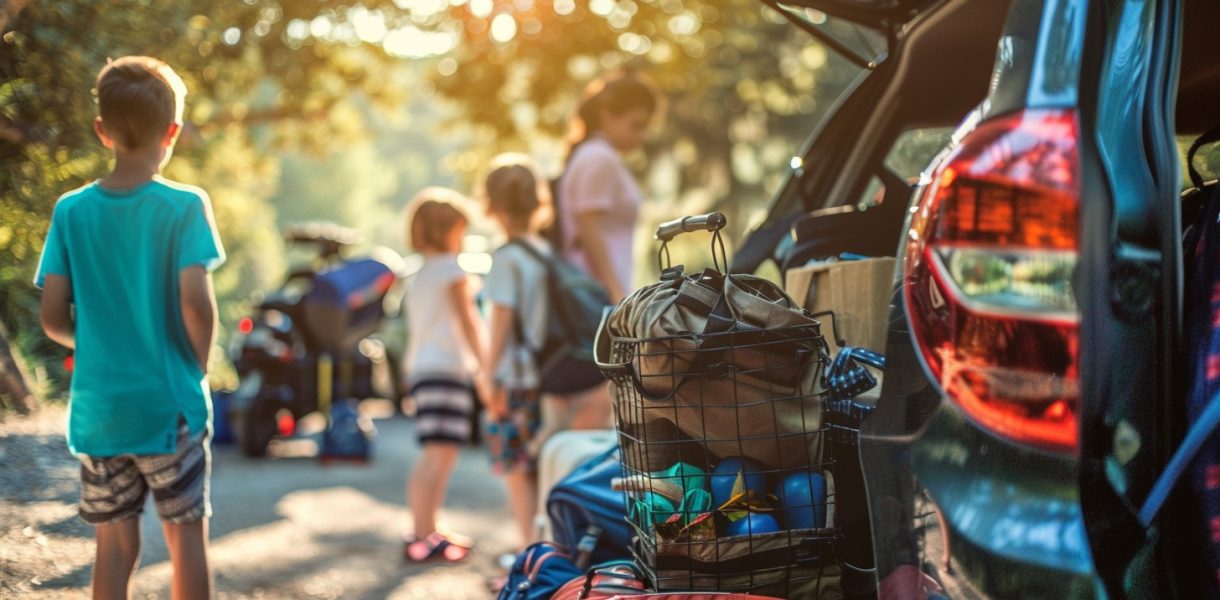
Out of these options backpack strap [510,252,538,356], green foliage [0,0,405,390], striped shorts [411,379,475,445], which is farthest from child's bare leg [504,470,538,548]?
green foliage [0,0,405,390]

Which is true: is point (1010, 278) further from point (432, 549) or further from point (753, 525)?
point (432, 549)

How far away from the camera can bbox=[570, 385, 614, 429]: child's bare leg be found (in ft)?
16.8

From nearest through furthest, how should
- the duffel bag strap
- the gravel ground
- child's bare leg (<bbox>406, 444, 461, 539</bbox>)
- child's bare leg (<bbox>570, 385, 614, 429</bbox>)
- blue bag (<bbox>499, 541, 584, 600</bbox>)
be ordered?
the duffel bag strap → blue bag (<bbox>499, 541, 584, 600</bbox>) → the gravel ground → child's bare leg (<bbox>570, 385, 614, 429</bbox>) → child's bare leg (<bbox>406, 444, 461, 539</bbox>)

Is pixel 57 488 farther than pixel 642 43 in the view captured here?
No

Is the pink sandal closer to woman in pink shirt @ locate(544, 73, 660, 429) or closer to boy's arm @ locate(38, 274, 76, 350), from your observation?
woman in pink shirt @ locate(544, 73, 660, 429)

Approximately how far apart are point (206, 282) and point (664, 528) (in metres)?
1.40

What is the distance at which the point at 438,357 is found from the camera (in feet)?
19.1

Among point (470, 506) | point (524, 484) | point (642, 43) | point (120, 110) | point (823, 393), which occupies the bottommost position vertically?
point (470, 506)

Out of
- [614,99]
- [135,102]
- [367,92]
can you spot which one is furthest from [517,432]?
[367,92]

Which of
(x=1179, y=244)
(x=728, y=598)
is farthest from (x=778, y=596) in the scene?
(x=1179, y=244)

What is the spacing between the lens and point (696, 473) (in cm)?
255

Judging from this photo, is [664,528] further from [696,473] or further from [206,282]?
[206,282]

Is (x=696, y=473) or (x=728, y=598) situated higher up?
(x=696, y=473)

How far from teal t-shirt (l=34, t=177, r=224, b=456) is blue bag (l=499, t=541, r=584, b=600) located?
93 centimetres
